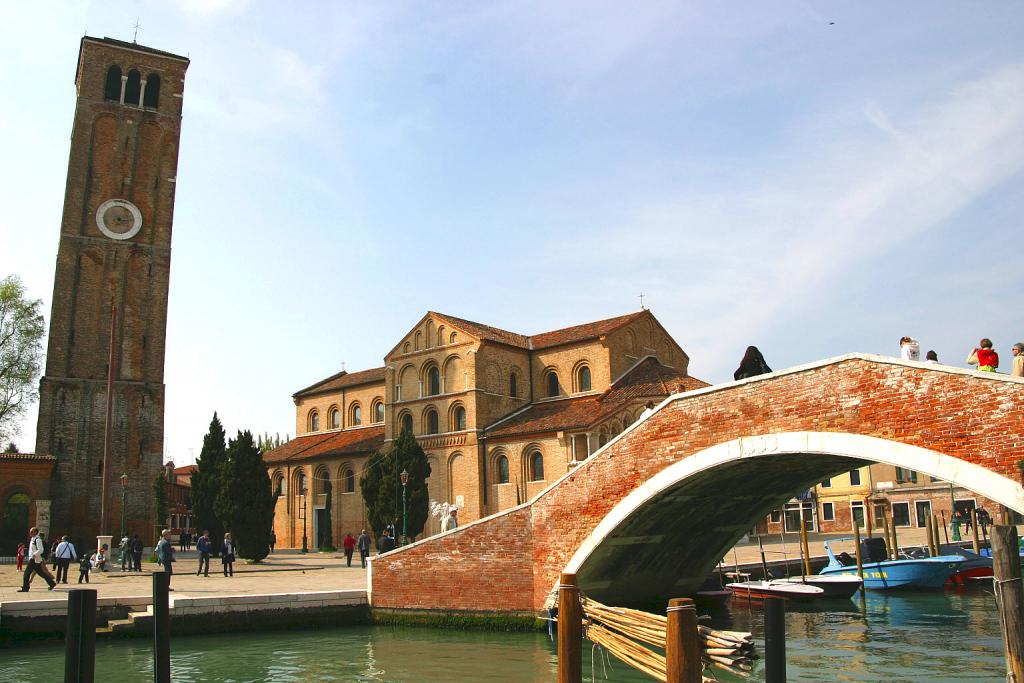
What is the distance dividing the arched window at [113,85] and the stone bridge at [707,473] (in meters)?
28.0

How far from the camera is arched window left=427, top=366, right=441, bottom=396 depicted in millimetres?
36844

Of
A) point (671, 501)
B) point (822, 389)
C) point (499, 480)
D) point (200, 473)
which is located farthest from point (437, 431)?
point (822, 389)

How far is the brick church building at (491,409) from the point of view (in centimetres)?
3278

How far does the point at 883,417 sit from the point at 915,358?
1.43 meters

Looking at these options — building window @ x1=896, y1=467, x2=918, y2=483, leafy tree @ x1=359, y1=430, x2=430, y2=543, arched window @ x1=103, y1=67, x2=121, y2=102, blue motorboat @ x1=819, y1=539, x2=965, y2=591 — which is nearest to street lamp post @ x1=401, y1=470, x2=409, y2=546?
leafy tree @ x1=359, y1=430, x2=430, y2=543

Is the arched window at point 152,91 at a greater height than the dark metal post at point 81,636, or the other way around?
the arched window at point 152,91

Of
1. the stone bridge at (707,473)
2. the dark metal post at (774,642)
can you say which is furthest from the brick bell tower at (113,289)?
the dark metal post at (774,642)

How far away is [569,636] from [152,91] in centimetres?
3639

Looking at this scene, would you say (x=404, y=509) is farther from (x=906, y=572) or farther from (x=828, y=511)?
(x=828, y=511)

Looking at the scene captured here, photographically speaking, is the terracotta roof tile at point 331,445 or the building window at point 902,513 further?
the building window at point 902,513

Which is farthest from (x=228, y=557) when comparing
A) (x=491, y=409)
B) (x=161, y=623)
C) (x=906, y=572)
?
(x=906, y=572)

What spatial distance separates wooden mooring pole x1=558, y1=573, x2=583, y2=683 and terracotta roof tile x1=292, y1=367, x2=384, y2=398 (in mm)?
34809

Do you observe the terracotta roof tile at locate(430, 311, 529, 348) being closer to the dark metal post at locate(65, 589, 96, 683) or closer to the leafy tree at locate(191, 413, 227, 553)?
the leafy tree at locate(191, 413, 227, 553)

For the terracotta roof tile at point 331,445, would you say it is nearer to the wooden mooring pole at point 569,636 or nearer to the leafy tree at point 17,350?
the leafy tree at point 17,350
